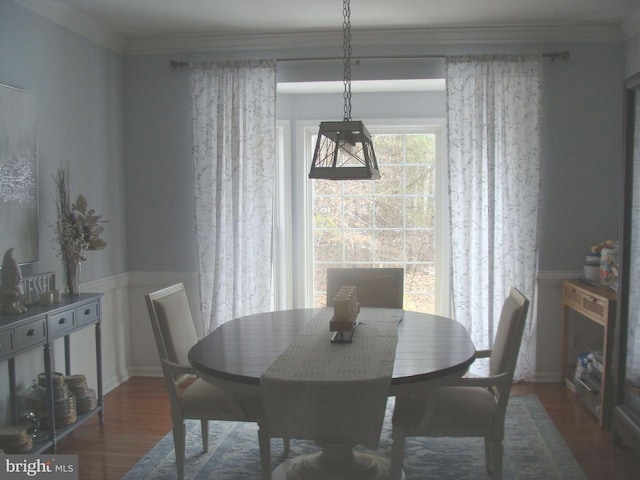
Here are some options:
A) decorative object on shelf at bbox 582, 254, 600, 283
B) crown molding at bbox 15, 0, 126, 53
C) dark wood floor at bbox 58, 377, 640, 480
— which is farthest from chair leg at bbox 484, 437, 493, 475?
crown molding at bbox 15, 0, 126, 53

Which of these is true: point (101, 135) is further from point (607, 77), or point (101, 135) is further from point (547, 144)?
point (607, 77)

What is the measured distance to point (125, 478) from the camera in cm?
304

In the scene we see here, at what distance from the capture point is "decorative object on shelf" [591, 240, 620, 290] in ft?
12.7

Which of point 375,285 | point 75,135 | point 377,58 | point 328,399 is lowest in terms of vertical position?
point 328,399

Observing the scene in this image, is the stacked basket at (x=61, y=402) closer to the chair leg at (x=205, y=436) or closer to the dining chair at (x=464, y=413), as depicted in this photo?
the chair leg at (x=205, y=436)

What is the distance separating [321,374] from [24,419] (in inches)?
76.7

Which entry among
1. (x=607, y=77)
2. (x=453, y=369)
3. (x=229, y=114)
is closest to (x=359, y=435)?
(x=453, y=369)

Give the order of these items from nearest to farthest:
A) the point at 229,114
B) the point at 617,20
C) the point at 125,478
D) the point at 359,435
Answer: the point at 359,435 < the point at 125,478 < the point at 617,20 < the point at 229,114

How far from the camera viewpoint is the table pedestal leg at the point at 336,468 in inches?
114

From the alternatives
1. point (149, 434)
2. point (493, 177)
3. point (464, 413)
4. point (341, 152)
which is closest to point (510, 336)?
point (464, 413)

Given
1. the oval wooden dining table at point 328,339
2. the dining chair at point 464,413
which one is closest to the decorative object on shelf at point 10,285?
the oval wooden dining table at point 328,339

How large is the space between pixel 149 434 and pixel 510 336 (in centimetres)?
219

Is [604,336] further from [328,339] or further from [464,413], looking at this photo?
[328,339]

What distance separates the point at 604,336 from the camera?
12.8 ft
